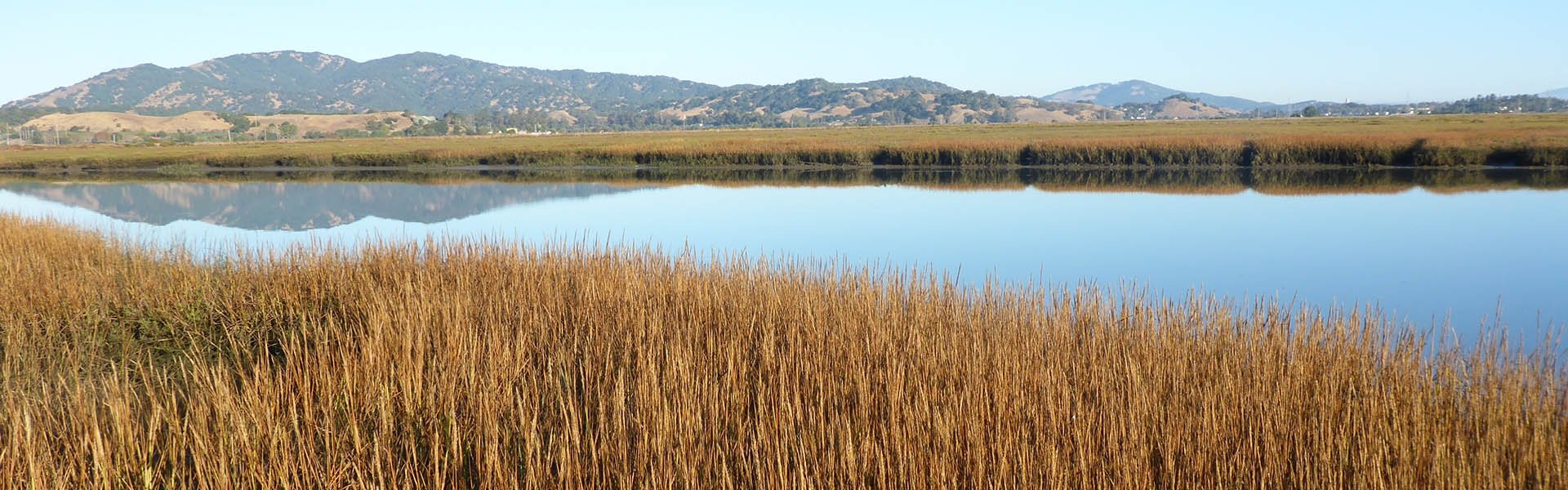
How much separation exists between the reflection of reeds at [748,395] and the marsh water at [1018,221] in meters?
1.16

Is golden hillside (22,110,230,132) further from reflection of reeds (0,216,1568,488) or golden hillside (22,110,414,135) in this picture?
reflection of reeds (0,216,1568,488)

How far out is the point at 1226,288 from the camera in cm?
1049

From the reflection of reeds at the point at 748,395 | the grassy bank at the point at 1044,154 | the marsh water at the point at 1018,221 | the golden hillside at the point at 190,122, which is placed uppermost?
the golden hillside at the point at 190,122

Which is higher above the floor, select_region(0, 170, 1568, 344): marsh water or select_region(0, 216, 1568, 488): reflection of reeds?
select_region(0, 216, 1568, 488): reflection of reeds

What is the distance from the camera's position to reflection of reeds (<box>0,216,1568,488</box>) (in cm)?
338

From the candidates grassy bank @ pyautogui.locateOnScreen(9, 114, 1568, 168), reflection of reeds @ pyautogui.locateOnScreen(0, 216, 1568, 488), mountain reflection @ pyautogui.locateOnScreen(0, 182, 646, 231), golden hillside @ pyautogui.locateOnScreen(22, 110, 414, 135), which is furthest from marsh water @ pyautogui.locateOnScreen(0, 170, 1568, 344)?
golden hillside @ pyautogui.locateOnScreen(22, 110, 414, 135)

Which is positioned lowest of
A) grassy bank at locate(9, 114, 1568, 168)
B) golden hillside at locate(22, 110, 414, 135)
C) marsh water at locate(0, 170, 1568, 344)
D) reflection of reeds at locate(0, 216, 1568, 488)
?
marsh water at locate(0, 170, 1568, 344)

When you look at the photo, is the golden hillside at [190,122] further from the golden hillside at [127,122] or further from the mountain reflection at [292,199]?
the mountain reflection at [292,199]

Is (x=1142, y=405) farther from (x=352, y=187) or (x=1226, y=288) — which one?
(x=352, y=187)

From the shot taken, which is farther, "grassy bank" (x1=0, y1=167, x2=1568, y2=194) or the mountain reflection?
"grassy bank" (x1=0, y1=167, x2=1568, y2=194)

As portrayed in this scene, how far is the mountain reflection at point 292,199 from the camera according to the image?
1981cm

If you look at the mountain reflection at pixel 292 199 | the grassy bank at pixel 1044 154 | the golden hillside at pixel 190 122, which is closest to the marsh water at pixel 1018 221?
the mountain reflection at pixel 292 199

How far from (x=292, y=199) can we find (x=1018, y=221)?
15.3 meters

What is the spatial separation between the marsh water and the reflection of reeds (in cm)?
116
